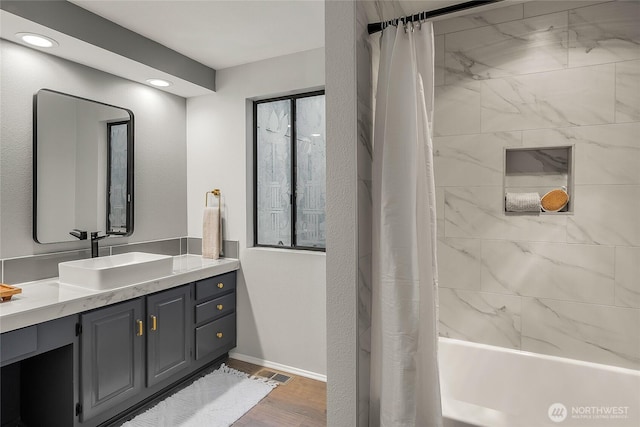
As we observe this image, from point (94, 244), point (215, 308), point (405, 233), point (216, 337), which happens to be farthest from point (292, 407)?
point (94, 244)

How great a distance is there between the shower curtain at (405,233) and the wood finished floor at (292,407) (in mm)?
1044

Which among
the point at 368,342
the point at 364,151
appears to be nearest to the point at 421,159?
the point at 364,151

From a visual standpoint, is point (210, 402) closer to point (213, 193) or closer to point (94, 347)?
point (94, 347)

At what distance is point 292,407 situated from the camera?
2.52 metres

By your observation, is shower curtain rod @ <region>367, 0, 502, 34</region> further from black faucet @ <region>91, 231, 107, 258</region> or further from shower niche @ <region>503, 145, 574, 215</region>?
black faucet @ <region>91, 231, 107, 258</region>

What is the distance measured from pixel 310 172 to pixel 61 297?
1.90 m

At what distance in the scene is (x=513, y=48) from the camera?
2.14 meters

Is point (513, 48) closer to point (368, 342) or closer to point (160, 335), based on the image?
point (368, 342)

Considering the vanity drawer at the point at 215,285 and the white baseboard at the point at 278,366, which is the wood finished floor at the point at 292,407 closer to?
the white baseboard at the point at 278,366

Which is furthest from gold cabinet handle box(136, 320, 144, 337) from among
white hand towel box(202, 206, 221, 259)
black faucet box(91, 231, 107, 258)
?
white hand towel box(202, 206, 221, 259)

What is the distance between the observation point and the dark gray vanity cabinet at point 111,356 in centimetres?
208

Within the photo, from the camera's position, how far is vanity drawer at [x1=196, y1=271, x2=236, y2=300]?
287cm

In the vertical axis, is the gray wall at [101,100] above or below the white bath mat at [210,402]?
above

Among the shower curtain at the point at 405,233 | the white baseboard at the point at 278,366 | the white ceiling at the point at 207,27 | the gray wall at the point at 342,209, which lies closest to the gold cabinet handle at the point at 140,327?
the white baseboard at the point at 278,366
